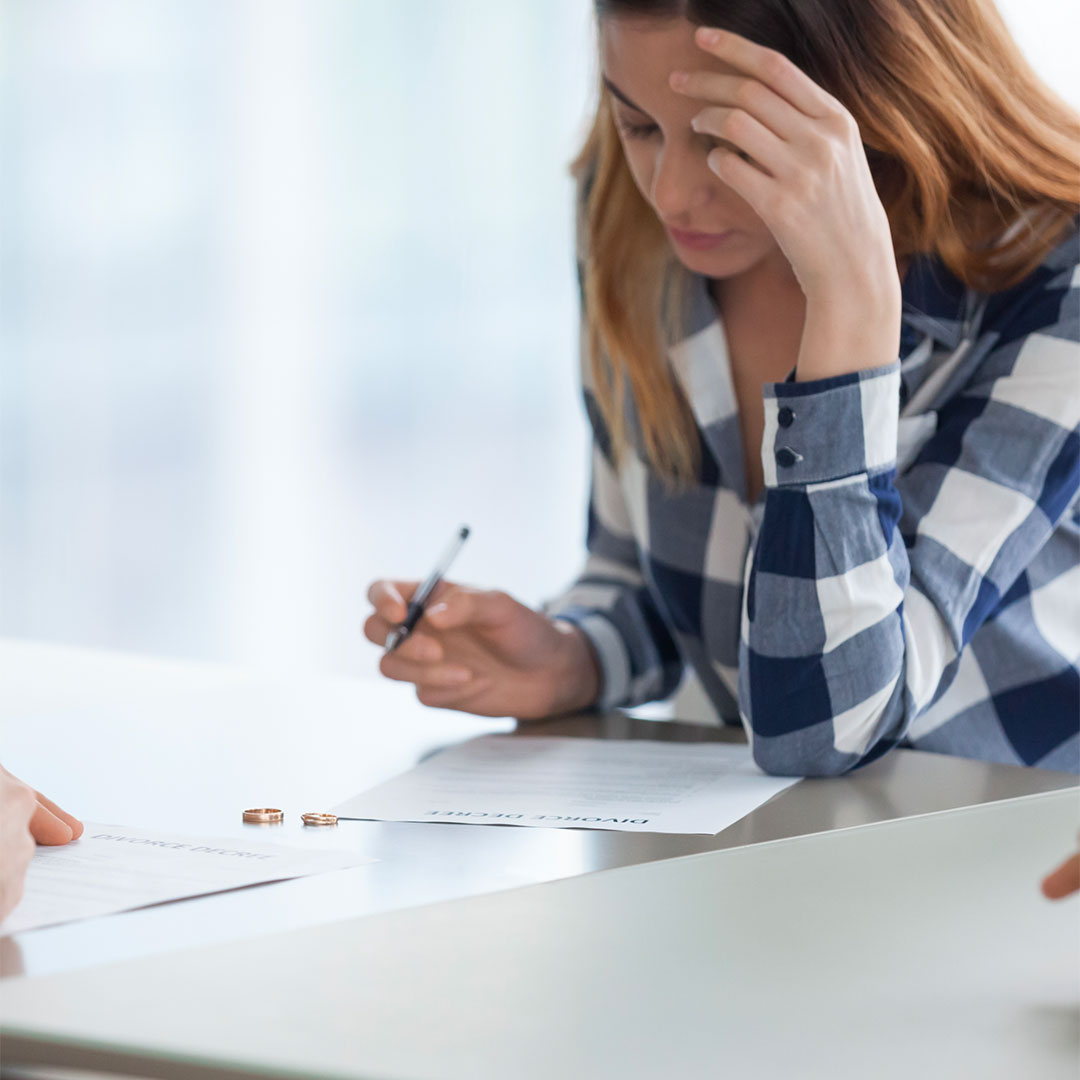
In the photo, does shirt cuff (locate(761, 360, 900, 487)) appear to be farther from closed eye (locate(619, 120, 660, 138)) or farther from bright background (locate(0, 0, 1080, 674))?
bright background (locate(0, 0, 1080, 674))

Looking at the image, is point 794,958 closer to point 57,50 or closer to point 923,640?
point 923,640

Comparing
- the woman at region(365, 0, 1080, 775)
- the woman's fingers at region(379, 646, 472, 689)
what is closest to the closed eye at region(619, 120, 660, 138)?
the woman at region(365, 0, 1080, 775)

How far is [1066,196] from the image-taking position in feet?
3.26

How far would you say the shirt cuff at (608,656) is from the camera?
1135mm

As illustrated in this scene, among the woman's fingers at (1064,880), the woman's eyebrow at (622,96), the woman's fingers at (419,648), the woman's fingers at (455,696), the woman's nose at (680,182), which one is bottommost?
the woman's fingers at (455,696)

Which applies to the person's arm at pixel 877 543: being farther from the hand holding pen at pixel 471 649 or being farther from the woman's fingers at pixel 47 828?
the woman's fingers at pixel 47 828

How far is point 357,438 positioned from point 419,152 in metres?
0.89

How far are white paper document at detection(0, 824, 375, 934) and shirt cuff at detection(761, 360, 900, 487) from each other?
39 cm

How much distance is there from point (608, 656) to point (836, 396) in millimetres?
345

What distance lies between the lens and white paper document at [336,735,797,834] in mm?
764

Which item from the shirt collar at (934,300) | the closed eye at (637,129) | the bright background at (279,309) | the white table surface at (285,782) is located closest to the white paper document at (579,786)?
the white table surface at (285,782)

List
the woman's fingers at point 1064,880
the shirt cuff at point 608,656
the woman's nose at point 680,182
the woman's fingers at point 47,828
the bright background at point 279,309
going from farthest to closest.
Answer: the bright background at point 279,309, the shirt cuff at point 608,656, the woman's nose at point 680,182, the woman's fingers at point 47,828, the woman's fingers at point 1064,880

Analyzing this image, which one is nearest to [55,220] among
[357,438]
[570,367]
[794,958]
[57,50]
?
[57,50]

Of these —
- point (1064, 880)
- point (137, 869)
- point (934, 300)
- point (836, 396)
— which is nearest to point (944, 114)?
point (934, 300)
